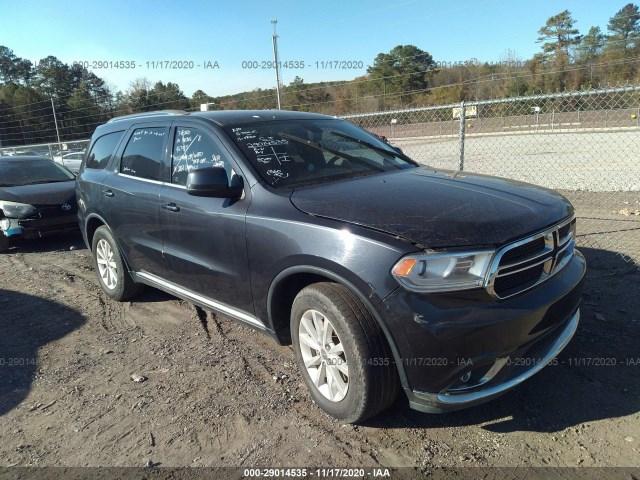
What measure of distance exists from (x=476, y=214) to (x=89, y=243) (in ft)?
14.8

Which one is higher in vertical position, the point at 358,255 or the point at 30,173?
the point at 30,173

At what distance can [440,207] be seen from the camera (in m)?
2.69

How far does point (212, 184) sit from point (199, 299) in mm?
1128

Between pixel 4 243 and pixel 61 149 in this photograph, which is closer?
pixel 4 243

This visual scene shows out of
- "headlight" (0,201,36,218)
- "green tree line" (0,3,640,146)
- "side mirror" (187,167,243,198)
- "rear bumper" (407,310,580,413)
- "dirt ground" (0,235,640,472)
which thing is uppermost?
"green tree line" (0,3,640,146)

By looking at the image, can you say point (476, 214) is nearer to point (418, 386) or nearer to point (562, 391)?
point (418, 386)

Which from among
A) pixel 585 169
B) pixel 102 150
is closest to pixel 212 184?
pixel 102 150

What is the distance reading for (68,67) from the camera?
39.1 meters

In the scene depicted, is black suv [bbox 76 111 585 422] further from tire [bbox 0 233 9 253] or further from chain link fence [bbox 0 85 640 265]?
tire [bbox 0 233 9 253]

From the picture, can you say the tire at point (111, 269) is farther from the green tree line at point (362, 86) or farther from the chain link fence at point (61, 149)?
the green tree line at point (362, 86)

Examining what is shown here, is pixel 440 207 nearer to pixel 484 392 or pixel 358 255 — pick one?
pixel 358 255

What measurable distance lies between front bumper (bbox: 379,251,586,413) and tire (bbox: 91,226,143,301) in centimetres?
334

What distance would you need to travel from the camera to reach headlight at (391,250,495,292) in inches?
92.0

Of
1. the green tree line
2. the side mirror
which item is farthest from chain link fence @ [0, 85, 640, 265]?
the green tree line
